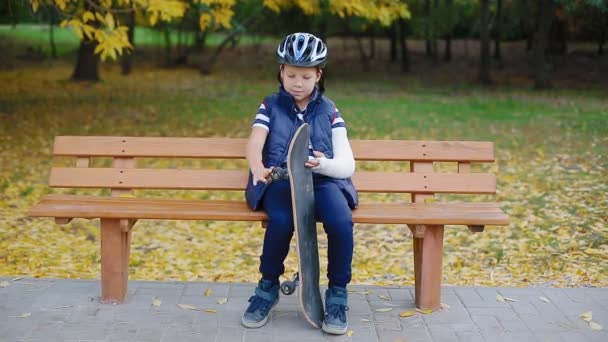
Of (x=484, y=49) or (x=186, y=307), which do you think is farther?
(x=484, y=49)

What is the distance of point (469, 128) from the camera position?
1392cm

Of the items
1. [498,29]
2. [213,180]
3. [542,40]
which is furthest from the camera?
[498,29]

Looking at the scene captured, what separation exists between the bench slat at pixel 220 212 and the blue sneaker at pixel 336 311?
1.24 feet

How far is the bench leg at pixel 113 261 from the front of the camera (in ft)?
14.9

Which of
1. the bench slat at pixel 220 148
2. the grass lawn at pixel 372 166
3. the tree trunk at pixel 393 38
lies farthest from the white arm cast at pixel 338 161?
the tree trunk at pixel 393 38

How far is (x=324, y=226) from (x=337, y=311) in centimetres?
43

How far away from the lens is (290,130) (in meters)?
4.41

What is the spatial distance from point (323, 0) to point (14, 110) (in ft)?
20.3

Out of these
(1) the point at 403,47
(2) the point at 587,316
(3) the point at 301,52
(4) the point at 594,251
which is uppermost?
(3) the point at 301,52

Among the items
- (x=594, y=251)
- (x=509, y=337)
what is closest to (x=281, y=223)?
(x=509, y=337)

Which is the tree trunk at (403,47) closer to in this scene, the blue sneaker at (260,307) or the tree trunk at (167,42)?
the tree trunk at (167,42)

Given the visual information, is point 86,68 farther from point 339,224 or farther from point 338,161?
point 339,224

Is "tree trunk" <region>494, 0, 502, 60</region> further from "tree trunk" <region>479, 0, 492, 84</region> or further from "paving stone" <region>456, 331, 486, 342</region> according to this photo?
"paving stone" <region>456, 331, 486, 342</region>

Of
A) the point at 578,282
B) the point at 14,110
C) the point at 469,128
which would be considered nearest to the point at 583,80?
the point at 469,128
